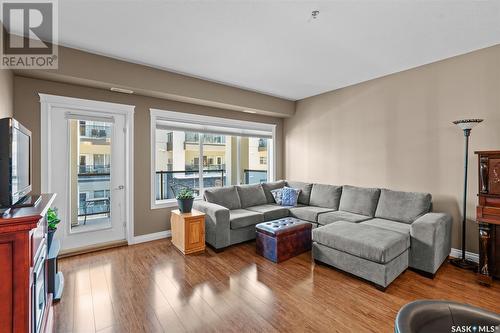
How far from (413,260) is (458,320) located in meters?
2.04

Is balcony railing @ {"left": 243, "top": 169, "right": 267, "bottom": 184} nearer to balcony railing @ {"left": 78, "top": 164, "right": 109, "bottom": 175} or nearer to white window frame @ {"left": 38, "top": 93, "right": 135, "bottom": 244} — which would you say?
white window frame @ {"left": 38, "top": 93, "right": 135, "bottom": 244}

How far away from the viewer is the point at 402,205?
3.48m

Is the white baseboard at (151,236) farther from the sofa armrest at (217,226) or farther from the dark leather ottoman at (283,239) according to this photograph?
the dark leather ottoman at (283,239)

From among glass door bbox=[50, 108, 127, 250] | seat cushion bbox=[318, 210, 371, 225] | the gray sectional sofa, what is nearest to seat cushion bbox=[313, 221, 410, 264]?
the gray sectional sofa

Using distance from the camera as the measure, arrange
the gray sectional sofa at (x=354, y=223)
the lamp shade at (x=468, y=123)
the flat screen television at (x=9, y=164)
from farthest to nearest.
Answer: the lamp shade at (x=468, y=123), the gray sectional sofa at (x=354, y=223), the flat screen television at (x=9, y=164)

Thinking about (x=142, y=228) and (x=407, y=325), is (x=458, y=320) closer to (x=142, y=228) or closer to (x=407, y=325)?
(x=407, y=325)

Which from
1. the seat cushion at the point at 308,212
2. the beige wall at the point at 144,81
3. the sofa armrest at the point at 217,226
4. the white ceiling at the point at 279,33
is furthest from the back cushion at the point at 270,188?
the white ceiling at the point at 279,33

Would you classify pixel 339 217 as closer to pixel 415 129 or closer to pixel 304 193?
pixel 304 193

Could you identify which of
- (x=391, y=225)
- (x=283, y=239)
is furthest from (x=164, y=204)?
(x=391, y=225)

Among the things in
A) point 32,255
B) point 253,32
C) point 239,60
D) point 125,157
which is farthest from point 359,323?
point 125,157

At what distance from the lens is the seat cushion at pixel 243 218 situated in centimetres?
365
